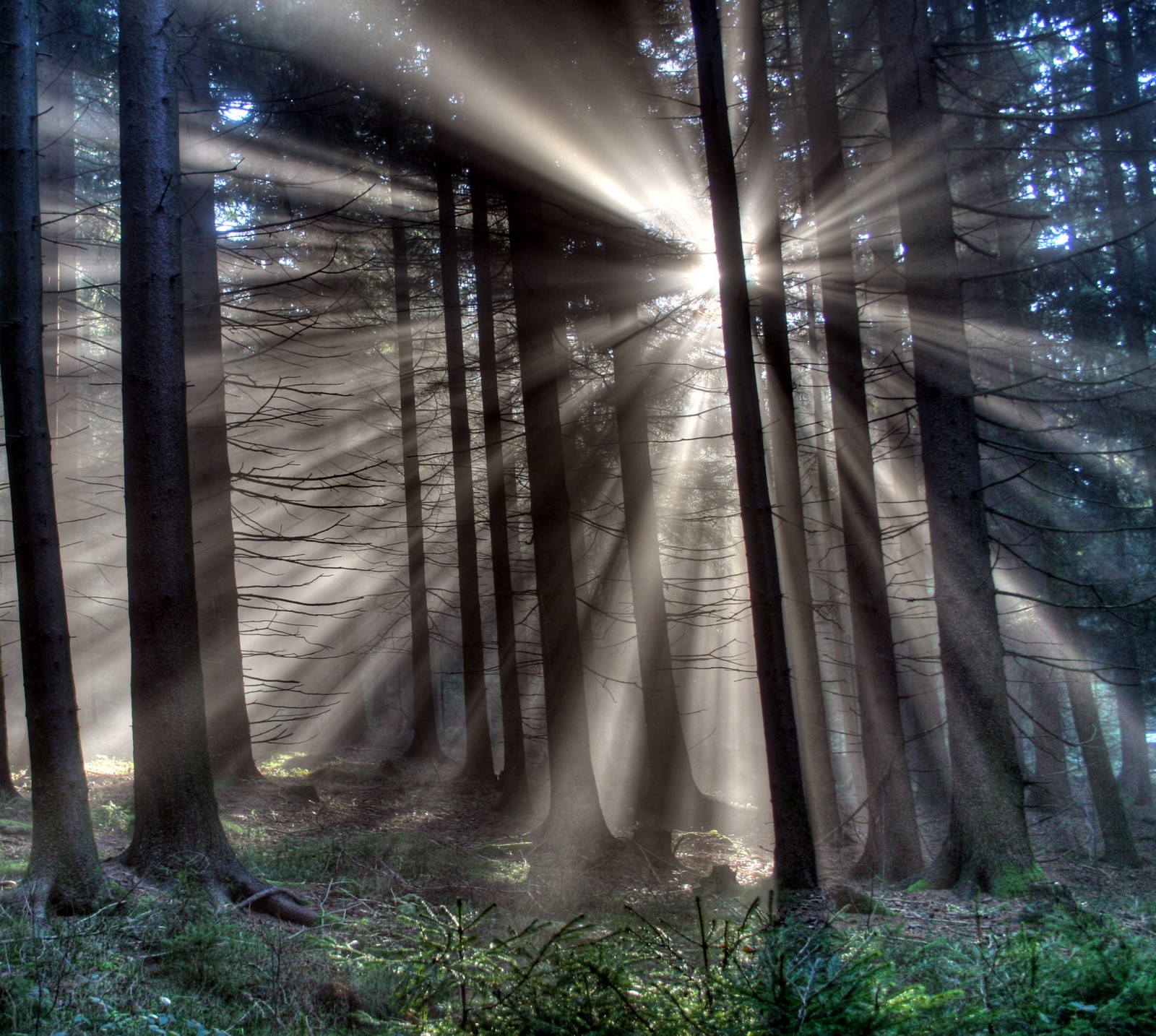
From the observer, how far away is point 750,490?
733 cm

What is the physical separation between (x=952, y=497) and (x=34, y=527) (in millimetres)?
8052

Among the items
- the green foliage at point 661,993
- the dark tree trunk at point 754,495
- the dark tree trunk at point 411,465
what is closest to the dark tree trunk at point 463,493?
the dark tree trunk at point 411,465

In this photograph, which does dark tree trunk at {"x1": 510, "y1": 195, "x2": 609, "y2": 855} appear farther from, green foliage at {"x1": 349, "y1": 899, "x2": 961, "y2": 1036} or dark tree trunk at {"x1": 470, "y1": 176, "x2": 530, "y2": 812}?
green foliage at {"x1": 349, "y1": 899, "x2": 961, "y2": 1036}

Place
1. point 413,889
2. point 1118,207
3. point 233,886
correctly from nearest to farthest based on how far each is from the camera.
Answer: point 233,886 < point 413,889 < point 1118,207

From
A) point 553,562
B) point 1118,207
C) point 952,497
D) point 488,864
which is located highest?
point 1118,207

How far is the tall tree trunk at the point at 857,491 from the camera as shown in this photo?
31.5 ft

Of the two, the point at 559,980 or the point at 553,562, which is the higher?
the point at 553,562

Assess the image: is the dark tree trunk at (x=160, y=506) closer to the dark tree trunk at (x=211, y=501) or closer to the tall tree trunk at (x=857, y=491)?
the dark tree trunk at (x=211, y=501)

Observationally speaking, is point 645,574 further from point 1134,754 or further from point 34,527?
point 1134,754

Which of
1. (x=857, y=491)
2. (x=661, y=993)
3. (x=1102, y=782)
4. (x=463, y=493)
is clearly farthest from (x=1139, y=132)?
(x=661, y=993)

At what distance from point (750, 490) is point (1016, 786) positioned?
3979mm

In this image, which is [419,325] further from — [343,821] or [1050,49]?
[1050,49]

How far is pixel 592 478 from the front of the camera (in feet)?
47.3

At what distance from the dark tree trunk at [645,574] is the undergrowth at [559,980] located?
6626 millimetres
